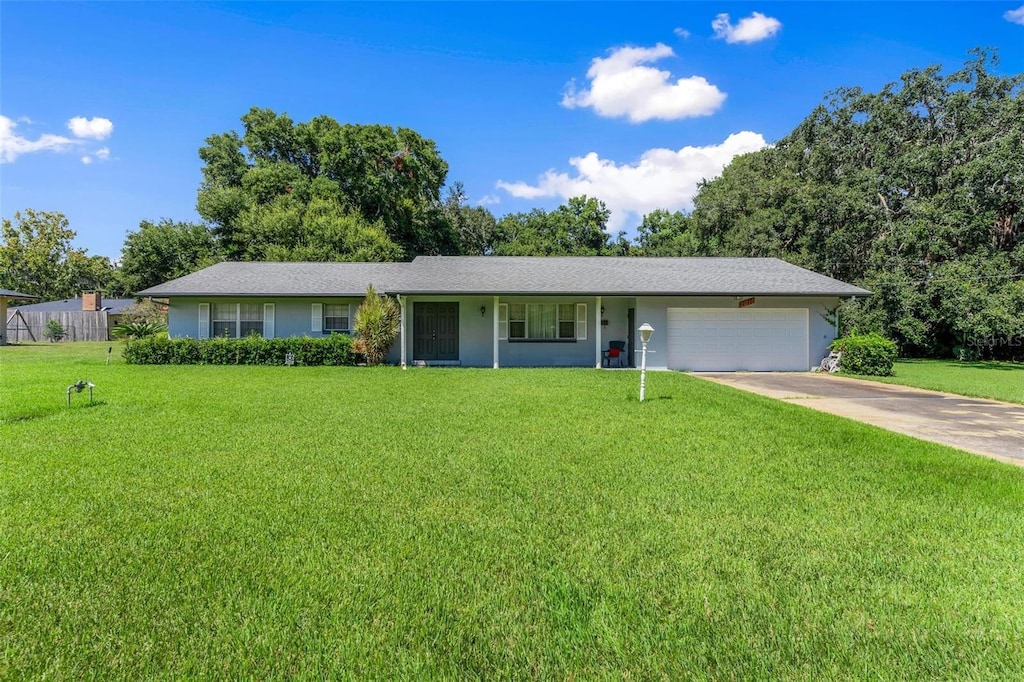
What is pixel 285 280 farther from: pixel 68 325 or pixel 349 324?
pixel 68 325

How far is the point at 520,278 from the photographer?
631 inches

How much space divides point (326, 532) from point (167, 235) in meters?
31.2

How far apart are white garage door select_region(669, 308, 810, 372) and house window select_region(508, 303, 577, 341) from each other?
312 cm

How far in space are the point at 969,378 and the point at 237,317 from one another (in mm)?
21837

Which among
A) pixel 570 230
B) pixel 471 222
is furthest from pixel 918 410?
pixel 471 222

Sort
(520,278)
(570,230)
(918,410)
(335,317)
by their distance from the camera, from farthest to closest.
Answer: (570,230) → (335,317) → (520,278) → (918,410)

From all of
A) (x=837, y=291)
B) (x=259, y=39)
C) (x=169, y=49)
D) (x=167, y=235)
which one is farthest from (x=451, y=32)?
(x=167, y=235)

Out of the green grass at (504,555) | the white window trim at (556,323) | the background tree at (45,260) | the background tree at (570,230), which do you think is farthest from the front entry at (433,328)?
the background tree at (45,260)

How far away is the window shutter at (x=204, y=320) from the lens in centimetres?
1697

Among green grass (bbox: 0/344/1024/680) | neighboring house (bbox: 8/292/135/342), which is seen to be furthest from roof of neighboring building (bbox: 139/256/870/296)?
neighboring house (bbox: 8/292/135/342)

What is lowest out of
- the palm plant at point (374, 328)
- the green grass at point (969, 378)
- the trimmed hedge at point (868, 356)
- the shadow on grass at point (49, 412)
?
the green grass at point (969, 378)

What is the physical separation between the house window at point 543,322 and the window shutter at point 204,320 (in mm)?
10331

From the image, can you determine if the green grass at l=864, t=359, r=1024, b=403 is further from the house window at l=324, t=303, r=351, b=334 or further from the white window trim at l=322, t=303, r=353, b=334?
the house window at l=324, t=303, r=351, b=334

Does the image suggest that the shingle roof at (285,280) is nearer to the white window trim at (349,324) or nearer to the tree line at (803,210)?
the white window trim at (349,324)
